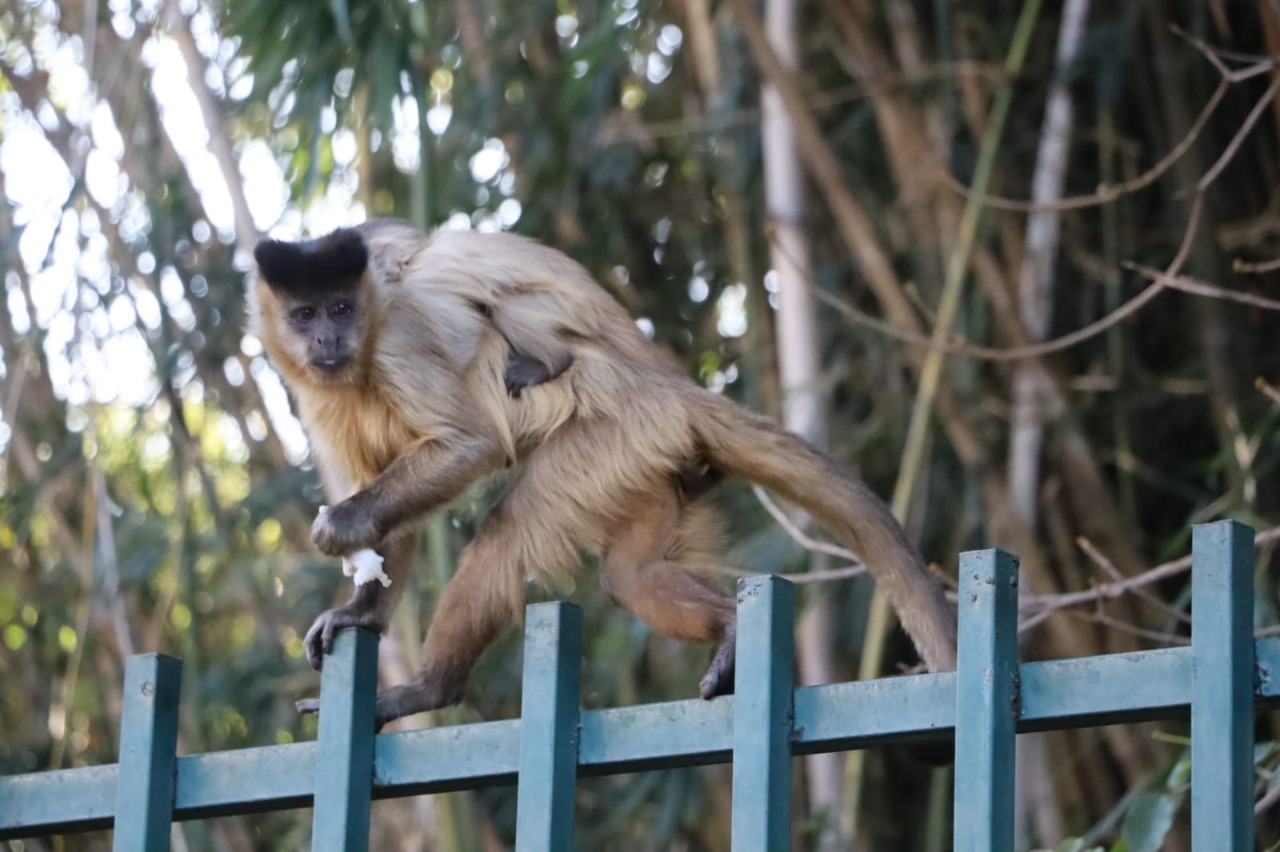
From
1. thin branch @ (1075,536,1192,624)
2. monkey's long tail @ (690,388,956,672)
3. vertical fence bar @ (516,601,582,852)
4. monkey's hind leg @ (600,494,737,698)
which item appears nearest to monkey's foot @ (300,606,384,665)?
monkey's hind leg @ (600,494,737,698)

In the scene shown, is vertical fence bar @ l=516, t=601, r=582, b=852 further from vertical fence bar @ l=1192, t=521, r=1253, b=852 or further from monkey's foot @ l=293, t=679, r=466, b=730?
monkey's foot @ l=293, t=679, r=466, b=730

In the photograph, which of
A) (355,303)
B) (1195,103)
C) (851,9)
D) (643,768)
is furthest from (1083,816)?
(643,768)

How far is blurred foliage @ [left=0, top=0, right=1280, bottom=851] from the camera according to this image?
5277 millimetres

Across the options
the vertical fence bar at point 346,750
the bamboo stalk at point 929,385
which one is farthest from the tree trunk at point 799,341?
the vertical fence bar at point 346,750

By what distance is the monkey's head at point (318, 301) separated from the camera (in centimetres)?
370

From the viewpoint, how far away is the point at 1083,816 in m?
5.66

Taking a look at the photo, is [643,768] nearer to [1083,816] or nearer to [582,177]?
[1083,816]

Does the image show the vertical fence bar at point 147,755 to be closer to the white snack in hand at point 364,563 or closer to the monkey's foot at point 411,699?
the monkey's foot at point 411,699

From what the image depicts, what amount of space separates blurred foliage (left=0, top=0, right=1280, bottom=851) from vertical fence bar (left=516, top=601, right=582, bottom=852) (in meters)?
2.34

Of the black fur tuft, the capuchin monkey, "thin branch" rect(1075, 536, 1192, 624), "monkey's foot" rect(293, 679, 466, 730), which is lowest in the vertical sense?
"monkey's foot" rect(293, 679, 466, 730)

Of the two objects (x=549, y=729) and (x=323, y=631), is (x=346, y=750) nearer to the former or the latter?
(x=549, y=729)

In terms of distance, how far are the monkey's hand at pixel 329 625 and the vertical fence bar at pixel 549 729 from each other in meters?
0.96

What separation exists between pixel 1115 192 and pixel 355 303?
156 cm

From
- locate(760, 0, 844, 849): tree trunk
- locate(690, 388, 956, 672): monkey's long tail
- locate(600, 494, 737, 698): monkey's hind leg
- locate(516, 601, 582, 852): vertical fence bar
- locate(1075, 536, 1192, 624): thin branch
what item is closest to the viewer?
locate(516, 601, 582, 852): vertical fence bar
